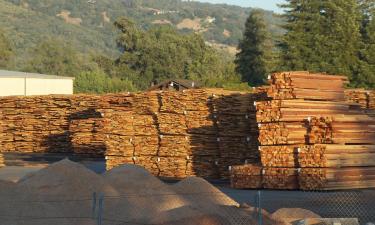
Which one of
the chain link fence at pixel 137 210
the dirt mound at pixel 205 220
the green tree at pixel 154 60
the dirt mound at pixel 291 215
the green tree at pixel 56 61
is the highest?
the dirt mound at pixel 205 220

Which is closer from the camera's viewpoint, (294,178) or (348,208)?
(348,208)

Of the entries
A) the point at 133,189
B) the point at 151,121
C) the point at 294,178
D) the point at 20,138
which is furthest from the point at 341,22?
the point at 133,189

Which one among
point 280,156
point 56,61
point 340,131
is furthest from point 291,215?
point 56,61

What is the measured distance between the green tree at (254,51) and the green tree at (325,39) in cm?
904

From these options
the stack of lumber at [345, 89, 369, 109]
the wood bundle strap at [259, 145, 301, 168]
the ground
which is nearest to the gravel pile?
the ground

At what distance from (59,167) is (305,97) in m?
10.1

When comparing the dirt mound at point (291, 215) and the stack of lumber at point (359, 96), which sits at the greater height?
the stack of lumber at point (359, 96)

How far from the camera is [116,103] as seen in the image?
1415 inches

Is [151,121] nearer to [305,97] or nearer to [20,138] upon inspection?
[305,97]

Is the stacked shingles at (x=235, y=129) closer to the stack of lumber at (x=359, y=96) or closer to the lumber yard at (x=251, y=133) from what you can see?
the lumber yard at (x=251, y=133)

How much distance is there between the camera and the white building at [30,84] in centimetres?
5981

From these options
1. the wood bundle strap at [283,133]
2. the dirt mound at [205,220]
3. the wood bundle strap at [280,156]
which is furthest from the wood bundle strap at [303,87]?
the dirt mound at [205,220]

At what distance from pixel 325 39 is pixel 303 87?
42459mm

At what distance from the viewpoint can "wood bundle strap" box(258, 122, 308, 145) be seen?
987 inches
